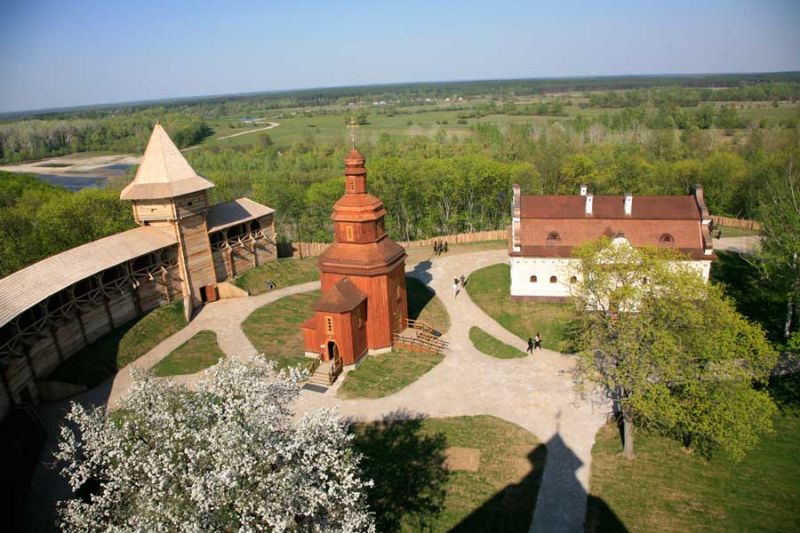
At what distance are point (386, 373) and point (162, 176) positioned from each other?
21.1 metres

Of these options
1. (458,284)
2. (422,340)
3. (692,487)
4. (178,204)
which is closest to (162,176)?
(178,204)

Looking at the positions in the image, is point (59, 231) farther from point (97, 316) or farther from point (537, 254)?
point (537, 254)

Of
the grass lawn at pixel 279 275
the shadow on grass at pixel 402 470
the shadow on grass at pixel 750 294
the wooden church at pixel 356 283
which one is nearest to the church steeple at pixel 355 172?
the wooden church at pixel 356 283

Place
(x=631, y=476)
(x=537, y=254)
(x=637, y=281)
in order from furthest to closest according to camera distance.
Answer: (x=537, y=254), (x=637, y=281), (x=631, y=476)

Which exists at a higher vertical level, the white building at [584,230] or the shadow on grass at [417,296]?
the white building at [584,230]

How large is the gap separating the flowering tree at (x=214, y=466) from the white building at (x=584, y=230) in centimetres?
2556

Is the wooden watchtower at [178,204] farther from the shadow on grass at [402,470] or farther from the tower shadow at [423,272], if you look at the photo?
the shadow on grass at [402,470]

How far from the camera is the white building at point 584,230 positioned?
36281 mm

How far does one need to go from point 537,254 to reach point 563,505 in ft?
65.7

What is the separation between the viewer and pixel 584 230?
3753 centimetres

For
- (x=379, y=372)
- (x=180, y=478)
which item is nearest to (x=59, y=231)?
(x=379, y=372)

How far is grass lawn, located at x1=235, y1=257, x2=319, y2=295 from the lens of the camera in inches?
1682

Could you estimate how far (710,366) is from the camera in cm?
2083

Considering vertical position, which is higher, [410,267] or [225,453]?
[225,453]
